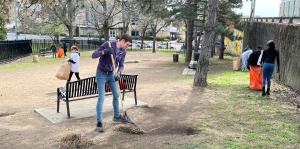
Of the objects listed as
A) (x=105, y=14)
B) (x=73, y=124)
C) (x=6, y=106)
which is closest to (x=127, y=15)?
(x=105, y=14)

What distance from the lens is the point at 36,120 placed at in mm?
7711

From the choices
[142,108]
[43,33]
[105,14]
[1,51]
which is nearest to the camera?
[142,108]

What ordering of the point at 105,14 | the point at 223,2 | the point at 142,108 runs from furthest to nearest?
the point at 105,14
the point at 223,2
the point at 142,108

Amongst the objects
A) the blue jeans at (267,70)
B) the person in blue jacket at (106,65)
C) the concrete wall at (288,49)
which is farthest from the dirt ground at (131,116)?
the concrete wall at (288,49)

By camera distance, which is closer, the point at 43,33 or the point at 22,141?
the point at 22,141

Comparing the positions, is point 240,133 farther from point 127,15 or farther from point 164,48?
point 164,48

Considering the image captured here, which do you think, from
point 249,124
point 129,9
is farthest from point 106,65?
point 129,9

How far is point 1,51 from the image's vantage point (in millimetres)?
25766

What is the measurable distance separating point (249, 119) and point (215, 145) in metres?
2.07

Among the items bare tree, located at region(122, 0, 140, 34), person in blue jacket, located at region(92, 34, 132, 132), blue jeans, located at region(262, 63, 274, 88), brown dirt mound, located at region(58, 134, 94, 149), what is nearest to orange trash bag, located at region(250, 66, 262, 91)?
A: blue jeans, located at region(262, 63, 274, 88)

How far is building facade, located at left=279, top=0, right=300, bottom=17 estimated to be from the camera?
20469 mm

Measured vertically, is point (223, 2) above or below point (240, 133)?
above

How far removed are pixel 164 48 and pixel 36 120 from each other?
4405cm

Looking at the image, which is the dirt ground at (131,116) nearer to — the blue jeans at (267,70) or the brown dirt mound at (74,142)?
the brown dirt mound at (74,142)
